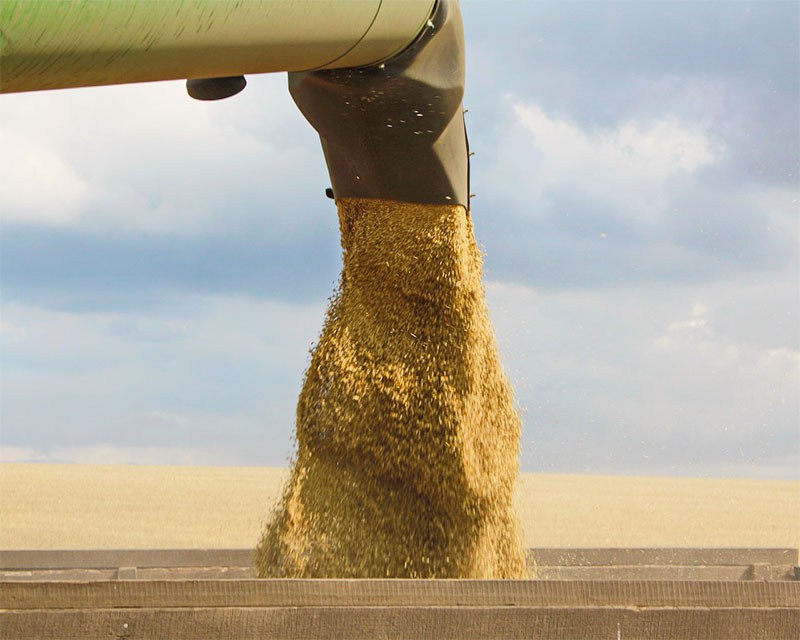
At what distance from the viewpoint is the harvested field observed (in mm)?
9172

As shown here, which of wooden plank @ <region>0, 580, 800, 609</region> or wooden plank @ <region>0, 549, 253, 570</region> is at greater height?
wooden plank @ <region>0, 549, 253, 570</region>

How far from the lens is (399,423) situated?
3404 mm

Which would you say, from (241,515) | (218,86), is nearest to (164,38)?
(218,86)

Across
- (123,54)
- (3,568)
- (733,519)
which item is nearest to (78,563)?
(3,568)

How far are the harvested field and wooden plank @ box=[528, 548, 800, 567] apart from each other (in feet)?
2.59

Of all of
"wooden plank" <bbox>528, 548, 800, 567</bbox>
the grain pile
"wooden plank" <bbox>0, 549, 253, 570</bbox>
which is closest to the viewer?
the grain pile

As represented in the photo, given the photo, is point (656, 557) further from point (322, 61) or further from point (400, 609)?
point (322, 61)

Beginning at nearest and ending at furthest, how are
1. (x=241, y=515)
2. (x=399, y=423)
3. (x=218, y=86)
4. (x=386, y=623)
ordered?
1. (x=386, y=623)
2. (x=218, y=86)
3. (x=399, y=423)
4. (x=241, y=515)

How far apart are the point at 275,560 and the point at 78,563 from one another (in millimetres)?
Answer: 1302

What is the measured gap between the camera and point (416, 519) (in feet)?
11.4

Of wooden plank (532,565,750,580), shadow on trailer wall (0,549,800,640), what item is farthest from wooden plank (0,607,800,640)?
wooden plank (532,565,750,580)

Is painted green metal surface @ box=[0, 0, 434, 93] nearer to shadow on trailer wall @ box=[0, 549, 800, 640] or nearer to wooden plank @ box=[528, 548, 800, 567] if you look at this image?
shadow on trailer wall @ box=[0, 549, 800, 640]

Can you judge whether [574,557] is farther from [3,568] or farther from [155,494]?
[155,494]

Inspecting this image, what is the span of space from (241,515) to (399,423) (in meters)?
8.63
